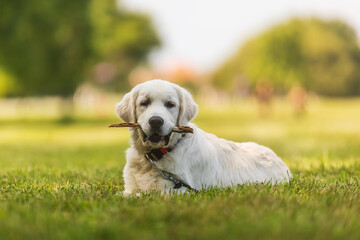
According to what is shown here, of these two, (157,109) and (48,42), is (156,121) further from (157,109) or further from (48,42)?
(48,42)

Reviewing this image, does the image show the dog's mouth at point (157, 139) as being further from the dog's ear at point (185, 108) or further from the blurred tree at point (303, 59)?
the blurred tree at point (303, 59)

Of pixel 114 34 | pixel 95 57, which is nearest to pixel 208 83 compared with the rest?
pixel 114 34

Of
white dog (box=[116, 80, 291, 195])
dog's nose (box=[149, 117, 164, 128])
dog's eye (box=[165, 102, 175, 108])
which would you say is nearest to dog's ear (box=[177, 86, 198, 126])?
white dog (box=[116, 80, 291, 195])

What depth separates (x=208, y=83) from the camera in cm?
12238

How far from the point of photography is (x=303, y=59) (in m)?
62.2

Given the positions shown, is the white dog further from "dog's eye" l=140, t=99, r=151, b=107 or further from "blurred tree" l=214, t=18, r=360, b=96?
"blurred tree" l=214, t=18, r=360, b=96

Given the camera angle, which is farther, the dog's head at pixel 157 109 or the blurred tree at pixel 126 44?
the blurred tree at pixel 126 44

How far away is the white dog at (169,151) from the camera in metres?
4.72

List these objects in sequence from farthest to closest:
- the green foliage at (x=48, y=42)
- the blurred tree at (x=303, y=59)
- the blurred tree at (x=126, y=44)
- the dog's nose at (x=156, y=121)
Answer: the blurred tree at (x=303, y=59) < the blurred tree at (x=126, y=44) < the green foliage at (x=48, y=42) < the dog's nose at (x=156, y=121)

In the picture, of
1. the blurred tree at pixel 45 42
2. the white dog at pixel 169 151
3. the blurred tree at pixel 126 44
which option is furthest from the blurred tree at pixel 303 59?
the white dog at pixel 169 151

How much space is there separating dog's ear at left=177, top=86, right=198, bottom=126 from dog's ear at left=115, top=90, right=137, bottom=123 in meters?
0.52

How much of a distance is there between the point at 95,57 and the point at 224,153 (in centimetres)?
2766

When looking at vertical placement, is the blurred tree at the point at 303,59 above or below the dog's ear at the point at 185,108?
above

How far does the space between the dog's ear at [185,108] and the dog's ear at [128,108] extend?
0.52m
